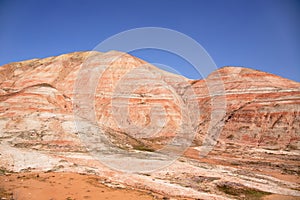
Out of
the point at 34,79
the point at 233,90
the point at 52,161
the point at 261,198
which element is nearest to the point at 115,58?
the point at 34,79

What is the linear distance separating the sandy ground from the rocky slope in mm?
2677

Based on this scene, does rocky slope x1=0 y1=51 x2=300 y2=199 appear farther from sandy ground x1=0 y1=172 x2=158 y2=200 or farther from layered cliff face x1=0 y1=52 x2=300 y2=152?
sandy ground x1=0 y1=172 x2=158 y2=200

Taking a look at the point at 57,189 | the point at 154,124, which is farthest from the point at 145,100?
the point at 57,189

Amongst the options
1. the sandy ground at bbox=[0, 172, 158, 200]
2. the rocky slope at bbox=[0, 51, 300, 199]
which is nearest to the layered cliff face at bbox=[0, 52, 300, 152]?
the rocky slope at bbox=[0, 51, 300, 199]

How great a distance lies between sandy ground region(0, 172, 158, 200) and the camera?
18578 mm

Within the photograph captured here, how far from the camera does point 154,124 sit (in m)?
72.7

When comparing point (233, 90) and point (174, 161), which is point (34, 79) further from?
point (174, 161)

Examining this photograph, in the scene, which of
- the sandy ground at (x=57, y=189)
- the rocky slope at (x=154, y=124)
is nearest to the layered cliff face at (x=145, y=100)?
the rocky slope at (x=154, y=124)

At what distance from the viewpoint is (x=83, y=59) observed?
10569 cm

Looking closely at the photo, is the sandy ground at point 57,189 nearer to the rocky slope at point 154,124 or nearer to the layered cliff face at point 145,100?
the rocky slope at point 154,124

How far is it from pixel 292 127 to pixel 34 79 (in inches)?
2945

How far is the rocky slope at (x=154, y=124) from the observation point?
95.4 feet

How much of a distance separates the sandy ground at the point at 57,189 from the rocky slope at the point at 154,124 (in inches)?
105

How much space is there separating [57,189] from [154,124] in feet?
174
